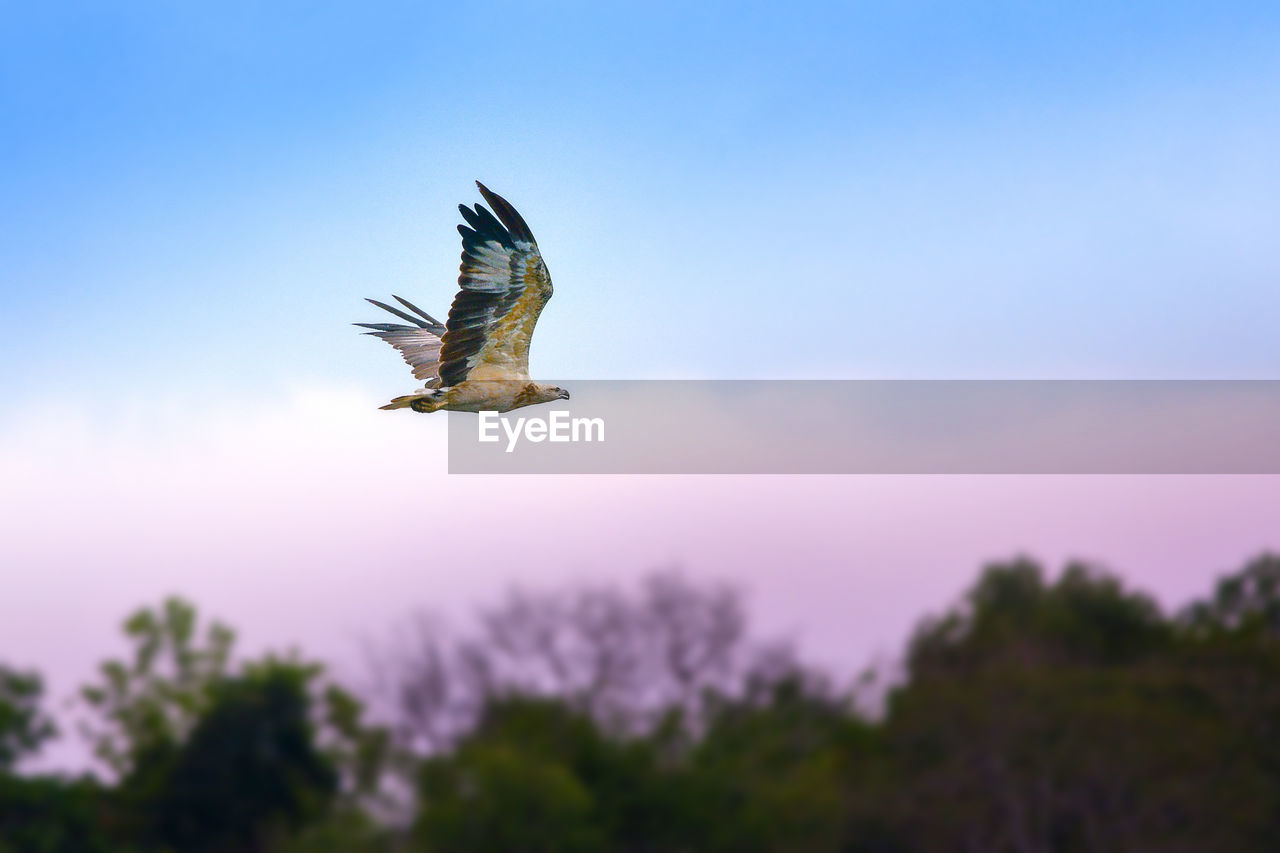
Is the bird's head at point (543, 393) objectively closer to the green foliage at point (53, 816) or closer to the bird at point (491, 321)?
the bird at point (491, 321)

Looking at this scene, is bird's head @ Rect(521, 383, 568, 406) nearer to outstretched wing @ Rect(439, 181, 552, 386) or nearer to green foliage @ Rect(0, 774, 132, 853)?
outstretched wing @ Rect(439, 181, 552, 386)

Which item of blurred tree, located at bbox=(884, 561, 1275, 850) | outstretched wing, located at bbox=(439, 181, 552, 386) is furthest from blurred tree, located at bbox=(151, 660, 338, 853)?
outstretched wing, located at bbox=(439, 181, 552, 386)

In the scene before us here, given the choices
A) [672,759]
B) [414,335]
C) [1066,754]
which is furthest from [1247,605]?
[414,335]

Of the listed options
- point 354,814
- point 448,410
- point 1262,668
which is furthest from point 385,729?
point 1262,668

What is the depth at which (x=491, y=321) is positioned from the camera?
14.5 m

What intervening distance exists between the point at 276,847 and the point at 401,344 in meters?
11.5

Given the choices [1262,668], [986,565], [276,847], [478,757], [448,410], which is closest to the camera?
[448,410]

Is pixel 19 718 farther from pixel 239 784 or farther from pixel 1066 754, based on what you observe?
pixel 1066 754

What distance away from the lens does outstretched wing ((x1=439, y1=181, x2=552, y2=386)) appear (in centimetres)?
1397

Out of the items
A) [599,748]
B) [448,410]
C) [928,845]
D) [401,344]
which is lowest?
[928,845]

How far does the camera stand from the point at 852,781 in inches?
1023

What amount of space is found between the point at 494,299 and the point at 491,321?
270 millimetres

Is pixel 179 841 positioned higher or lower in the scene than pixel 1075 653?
lower

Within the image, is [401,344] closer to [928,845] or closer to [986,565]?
[928,845]
